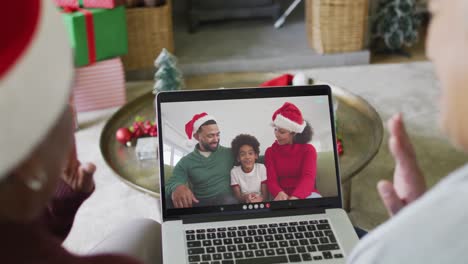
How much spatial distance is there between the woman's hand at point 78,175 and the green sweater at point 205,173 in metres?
0.19

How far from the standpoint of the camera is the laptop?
112 centimetres

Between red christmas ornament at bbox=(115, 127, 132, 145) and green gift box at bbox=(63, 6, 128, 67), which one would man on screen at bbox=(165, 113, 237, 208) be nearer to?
red christmas ornament at bbox=(115, 127, 132, 145)

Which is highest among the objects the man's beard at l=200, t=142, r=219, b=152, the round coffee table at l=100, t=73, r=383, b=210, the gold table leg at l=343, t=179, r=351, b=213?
the man's beard at l=200, t=142, r=219, b=152

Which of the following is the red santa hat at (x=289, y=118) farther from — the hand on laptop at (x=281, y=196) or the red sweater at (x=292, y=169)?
the hand on laptop at (x=281, y=196)

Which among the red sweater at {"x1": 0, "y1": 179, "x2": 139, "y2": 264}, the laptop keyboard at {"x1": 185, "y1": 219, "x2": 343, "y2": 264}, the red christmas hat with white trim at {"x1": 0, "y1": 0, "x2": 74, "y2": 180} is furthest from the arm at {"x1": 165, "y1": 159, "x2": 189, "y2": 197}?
the red christmas hat with white trim at {"x1": 0, "y1": 0, "x2": 74, "y2": 180}

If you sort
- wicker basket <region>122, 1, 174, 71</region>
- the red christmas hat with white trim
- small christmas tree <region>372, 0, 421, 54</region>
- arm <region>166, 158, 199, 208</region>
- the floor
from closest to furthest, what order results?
the red christmas hat with white trim, arm <region>166, 158, 199, 208</region>, wicker basket <region>122, 1, 174, 71</region>, small christmas tree <region>372, 0, 421, 54</region>, the floor

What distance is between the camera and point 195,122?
1.28 meters

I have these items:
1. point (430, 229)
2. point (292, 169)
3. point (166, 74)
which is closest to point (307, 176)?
point (292, 169)

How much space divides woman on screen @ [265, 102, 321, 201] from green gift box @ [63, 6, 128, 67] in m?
1.64

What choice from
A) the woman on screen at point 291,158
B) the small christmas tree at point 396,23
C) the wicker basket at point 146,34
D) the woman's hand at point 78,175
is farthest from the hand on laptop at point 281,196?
the small christmas tree at point 396,23

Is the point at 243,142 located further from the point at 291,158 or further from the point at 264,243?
the point at 264,243

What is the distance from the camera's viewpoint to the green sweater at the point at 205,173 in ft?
4.03

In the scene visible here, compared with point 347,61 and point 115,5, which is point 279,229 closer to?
point 115,5

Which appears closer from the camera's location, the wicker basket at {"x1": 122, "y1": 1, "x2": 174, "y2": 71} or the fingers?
the fingers
